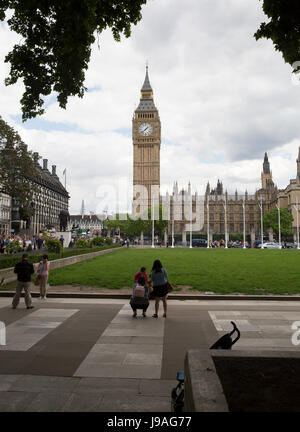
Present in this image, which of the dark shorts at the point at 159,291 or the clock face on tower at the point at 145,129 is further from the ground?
the clock face on tower at the point at 145,129

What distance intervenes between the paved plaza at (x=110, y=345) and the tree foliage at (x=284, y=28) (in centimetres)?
531

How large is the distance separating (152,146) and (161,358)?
108 meters

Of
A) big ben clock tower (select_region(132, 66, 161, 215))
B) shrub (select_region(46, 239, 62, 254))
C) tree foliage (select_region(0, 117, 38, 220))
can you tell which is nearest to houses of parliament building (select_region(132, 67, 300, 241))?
big ben clock tower (select_region(132, 66, 161, 215))

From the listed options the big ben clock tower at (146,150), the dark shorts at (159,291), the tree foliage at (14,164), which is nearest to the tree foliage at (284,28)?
the dark shorts at (159,291)

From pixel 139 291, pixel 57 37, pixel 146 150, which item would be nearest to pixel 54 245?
pixel 139 291

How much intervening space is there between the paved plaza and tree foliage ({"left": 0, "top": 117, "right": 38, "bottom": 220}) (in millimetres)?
18572

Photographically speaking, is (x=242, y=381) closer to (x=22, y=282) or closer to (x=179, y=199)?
(x=22, y=282)

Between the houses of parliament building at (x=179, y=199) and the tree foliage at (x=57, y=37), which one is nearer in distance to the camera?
the tree foliage at (x=57, y=37)

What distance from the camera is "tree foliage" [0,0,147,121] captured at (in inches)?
210

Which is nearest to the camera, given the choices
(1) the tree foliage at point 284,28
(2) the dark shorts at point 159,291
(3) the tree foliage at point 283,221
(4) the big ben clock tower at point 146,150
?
(1) the tree foliage at point 284,28

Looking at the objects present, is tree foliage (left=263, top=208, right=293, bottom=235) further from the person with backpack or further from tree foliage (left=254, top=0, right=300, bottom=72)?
tree foliage (left=254, top=0, right=300, bottom=72)

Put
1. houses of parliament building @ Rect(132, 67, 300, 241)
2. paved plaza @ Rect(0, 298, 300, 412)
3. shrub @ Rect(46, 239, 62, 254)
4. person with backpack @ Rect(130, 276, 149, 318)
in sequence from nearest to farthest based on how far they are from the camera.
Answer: paved plaza @ Rect(0, 298, 300, 412), person with backpack @ Rect(130, 276, 149, 318), shrub @ Rect(46, 239, 62, 254), houses of parliament building @ Rect(132, 67, 300, 241)

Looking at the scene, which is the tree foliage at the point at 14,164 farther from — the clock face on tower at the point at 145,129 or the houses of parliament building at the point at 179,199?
the clock face on tower at the point at 145,129

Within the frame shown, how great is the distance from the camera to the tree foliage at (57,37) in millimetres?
5328
